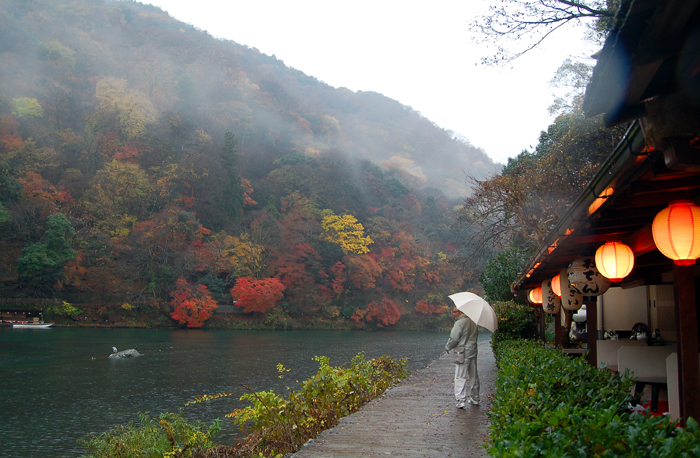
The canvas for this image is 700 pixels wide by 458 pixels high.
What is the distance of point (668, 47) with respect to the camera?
151 centimetres

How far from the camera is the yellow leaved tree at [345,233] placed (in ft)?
124

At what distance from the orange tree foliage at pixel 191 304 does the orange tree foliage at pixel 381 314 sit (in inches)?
443

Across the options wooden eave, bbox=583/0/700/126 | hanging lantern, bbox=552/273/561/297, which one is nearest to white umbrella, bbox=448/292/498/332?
hanging lantern, bbox=552/273/561/297

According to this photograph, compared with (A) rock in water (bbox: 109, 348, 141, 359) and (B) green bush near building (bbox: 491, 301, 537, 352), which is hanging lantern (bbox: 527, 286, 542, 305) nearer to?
(B) green bush near building (bbox: 491, 301, 537, 352)

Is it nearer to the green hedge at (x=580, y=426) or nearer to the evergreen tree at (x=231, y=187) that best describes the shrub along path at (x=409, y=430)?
the green hedge at (x=580, y=426)

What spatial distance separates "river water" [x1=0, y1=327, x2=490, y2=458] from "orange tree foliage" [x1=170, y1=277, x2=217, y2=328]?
482 cm

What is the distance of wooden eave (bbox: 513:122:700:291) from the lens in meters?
2.19

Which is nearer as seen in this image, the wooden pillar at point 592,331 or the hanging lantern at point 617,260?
the hanging lantern at point 617,260

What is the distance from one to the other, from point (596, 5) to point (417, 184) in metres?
51.6

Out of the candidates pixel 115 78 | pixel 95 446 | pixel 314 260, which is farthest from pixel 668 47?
pixel 115 78

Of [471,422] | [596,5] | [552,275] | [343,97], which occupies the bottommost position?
[471,422]

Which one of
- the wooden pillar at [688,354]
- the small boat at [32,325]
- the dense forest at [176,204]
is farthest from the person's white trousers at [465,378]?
the small boat at [32,325]

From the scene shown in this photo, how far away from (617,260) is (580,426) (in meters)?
2.60

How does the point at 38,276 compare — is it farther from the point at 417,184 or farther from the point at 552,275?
the point at 417,184
